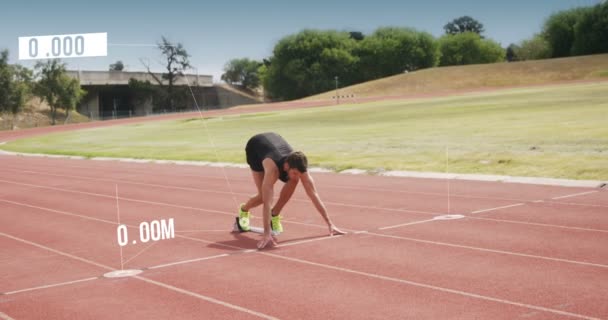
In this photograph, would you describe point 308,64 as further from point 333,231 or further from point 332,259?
point 332,259

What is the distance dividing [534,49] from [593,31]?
71.3 feet

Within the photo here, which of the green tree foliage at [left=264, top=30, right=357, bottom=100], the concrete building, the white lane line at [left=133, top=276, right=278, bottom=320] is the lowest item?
the white lane line at [left=133, top=276, right=278, bottom=320]

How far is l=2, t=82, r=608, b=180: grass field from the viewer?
1877 cm

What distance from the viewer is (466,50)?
126 m

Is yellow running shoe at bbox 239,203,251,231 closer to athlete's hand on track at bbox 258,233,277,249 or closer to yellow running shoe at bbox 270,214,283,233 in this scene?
yellow running shoe at bbox 270,214,283,233

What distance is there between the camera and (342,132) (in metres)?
33.8

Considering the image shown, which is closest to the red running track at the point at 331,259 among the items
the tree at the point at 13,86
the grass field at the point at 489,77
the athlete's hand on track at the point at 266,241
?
the athlete's hand on track at the point at 266,241

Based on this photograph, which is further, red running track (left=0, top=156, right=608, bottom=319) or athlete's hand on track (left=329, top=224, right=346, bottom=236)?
athlete's hand on track (left=329, top=224, right=346, bottom=236)

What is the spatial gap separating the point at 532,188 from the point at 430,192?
6.74 feet

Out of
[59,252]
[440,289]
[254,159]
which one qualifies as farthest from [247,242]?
[440,289]

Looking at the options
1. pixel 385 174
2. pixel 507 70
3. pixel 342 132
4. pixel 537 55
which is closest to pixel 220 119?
pixel 342 132

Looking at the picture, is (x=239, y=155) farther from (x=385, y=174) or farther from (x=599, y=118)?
(x=599, y=118)

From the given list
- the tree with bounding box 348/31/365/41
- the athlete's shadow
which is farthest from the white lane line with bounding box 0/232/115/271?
the tree with bounding box 348/31/365/41

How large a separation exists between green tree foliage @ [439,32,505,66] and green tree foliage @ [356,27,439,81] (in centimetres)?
829
